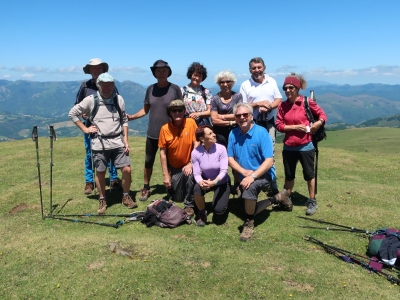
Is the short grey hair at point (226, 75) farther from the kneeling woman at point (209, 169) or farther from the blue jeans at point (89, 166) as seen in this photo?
the blue jeans at point (89, 166)

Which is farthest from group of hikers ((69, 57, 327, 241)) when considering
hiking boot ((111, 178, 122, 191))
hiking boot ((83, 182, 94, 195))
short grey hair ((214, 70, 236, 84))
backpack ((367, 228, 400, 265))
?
backpack ((367, 228, 400, 265))

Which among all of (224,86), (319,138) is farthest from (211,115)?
(319,138)

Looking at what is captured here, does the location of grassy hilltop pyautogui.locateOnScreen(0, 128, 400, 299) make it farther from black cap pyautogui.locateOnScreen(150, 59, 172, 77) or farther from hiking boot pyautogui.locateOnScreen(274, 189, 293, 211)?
black cap pyautogui.locateOnScreen(150, 59, 172, 77)

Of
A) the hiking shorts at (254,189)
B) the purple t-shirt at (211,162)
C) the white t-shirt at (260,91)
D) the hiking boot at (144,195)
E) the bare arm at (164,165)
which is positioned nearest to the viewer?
the hiking shorts at (254,189)

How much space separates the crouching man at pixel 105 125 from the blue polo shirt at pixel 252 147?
3689mm

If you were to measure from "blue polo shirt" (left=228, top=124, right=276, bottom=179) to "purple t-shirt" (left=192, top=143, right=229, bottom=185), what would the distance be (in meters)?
0.39

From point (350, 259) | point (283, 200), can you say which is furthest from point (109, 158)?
point (350, 259)

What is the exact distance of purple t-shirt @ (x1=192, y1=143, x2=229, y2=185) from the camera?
8789 mm

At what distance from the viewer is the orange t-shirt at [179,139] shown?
381 inches

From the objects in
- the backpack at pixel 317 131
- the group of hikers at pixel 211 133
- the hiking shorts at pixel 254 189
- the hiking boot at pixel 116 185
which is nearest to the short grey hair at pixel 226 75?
the group of hikers at pixel 211 133

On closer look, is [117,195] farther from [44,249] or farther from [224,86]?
[224,86]

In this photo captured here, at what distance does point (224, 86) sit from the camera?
9547 millimetres

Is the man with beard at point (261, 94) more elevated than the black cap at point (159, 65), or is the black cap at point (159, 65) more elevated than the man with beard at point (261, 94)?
the black cap at point (159, 65)

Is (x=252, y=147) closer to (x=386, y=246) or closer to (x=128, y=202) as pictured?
(x=386, y=246)
